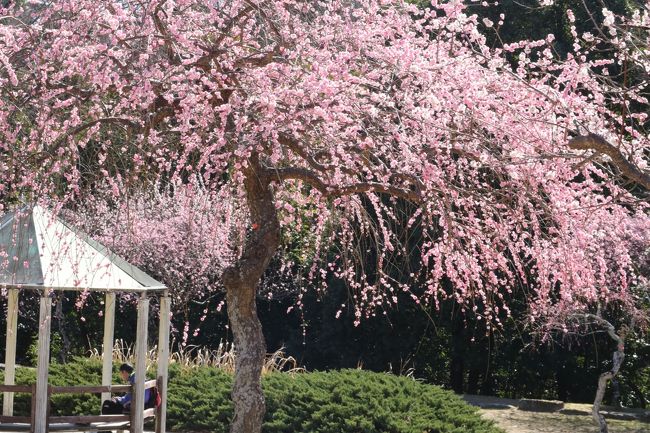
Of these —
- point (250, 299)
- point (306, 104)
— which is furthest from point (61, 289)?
point (306, 104)

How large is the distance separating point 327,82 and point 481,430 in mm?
4416

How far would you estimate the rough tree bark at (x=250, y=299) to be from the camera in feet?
23.4

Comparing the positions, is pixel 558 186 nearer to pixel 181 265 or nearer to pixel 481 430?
pixel 481 430

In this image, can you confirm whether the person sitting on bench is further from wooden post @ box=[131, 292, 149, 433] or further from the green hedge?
the green hedge

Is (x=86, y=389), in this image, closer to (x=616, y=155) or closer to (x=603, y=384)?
(x=616, y=155)

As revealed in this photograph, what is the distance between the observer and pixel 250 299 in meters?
7.20

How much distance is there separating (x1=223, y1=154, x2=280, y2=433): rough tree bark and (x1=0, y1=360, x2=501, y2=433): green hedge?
1503mm

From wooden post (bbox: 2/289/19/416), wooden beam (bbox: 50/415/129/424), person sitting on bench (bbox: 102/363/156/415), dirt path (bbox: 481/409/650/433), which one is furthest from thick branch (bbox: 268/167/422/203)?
dirt path (bbox: 481/409/650/433)

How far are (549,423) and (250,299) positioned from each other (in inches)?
263

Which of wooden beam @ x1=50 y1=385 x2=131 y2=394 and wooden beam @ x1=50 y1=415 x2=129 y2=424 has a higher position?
wooden beam @ x1=50 y1=385 x2=131 y2=394

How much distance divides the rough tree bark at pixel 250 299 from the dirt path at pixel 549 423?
4.90m

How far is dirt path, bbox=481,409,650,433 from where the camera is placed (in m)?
11.8

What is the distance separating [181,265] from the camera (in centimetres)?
1513

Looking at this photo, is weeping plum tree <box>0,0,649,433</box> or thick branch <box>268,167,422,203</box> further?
thick branch <box>268,167,422,203</box>
